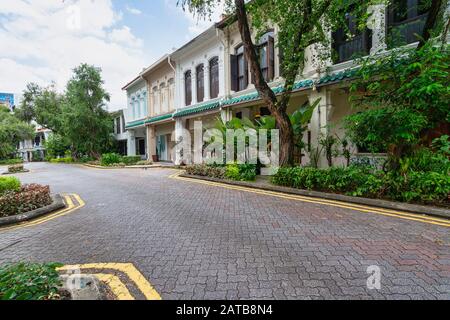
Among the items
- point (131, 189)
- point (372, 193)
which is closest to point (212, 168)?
point (131, 189)

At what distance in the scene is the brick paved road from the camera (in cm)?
283

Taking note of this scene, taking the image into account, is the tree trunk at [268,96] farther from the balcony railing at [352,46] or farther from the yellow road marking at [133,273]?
the yellow road marking at [133,273]

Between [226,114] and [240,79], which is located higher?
[240,79]

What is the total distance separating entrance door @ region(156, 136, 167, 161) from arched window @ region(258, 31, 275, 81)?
13.6 metres

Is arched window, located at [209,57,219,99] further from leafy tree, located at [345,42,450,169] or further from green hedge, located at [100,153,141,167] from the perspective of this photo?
leafy tree, located at [345,42,450,169]

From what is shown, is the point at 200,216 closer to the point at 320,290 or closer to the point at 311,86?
the point at 320,290

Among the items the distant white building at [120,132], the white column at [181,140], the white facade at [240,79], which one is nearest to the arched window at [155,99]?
the white facade at [240,79]

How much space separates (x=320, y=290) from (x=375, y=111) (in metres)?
5.25

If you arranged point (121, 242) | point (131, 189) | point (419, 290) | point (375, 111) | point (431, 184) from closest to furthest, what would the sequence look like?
point (419, 290)
point (121, 242)
point (431, 184)
point (375, 111)
point (131, 189)

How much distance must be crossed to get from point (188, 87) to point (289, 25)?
1217 centimetres

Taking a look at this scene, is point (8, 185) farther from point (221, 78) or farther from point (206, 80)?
point (206, 80)

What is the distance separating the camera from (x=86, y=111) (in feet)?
83.9

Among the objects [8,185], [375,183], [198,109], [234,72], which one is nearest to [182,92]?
[198,109]

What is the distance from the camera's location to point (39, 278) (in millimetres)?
2416
